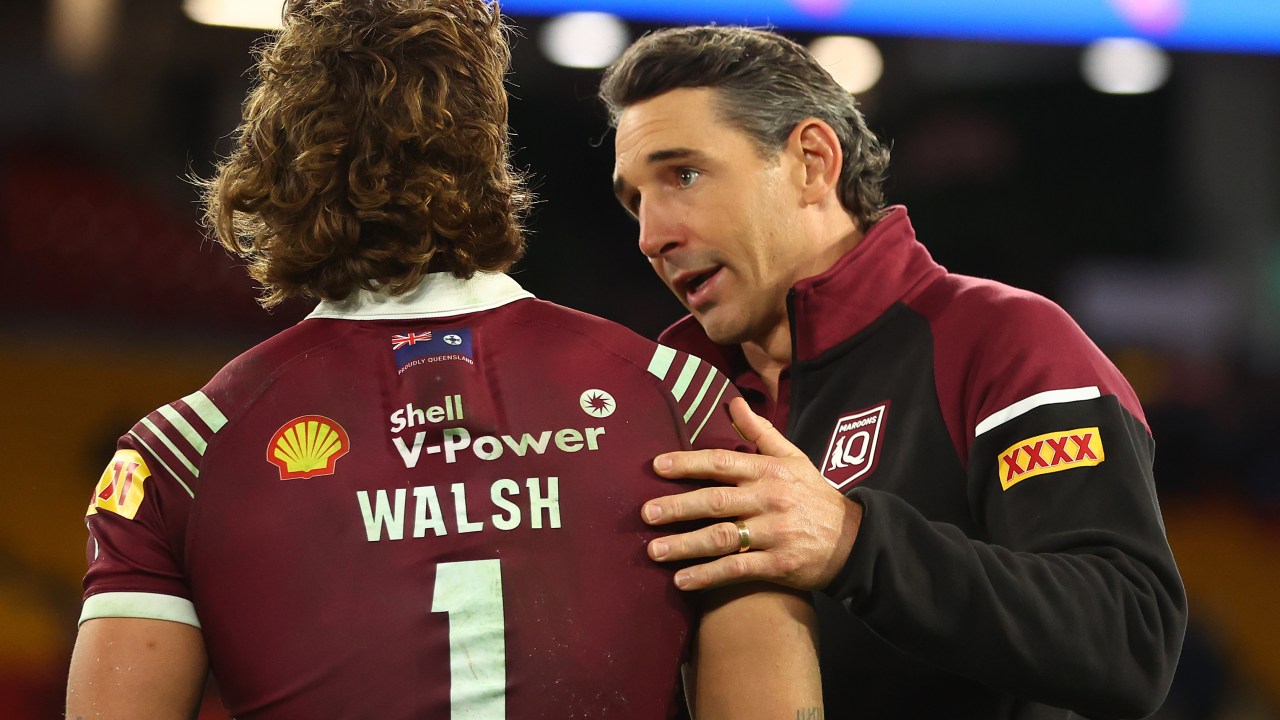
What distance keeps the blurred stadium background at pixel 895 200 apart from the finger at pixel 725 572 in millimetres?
3948

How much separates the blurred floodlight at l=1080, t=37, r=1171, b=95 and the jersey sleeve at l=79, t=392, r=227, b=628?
22.9 ft

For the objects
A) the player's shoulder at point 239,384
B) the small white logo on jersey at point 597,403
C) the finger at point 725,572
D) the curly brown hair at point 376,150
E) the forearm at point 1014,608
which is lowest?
the forearm at point 1014,608

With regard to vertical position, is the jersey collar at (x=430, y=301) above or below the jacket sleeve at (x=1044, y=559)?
above

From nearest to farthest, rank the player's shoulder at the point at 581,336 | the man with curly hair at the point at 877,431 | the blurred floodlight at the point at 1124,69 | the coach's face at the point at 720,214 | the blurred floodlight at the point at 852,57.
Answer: the player's shoulder at the point at 581,336, the man with curly hair at the point at 877,431, the coach's face at the point at 720,214, the blurred floodlight at the point at 852,57, the blurred floodlight at the point at 1124,69

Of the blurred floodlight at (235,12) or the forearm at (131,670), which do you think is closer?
the forearm at (131,670)

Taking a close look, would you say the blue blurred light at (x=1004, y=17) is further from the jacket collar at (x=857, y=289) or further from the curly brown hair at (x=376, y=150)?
the curly brown hair at (x=376, y=150)

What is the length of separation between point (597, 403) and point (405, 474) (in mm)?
176

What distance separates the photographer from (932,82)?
293 inches

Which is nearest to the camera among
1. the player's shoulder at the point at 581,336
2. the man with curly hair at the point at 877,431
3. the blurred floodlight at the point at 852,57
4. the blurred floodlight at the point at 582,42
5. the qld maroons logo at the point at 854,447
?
the player's shoulder at the point at 581,336

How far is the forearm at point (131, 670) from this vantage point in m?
1.03

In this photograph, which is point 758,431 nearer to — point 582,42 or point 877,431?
point 877,431

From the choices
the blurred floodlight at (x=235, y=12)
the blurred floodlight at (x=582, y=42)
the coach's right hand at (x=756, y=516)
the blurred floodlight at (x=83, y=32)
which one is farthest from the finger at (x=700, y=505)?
the blurred floodlight at (x=83, y=32)

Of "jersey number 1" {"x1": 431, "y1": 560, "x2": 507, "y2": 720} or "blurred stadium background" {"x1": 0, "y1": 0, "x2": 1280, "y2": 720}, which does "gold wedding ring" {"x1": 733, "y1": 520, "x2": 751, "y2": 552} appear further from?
"blurred stadium background" {"x1": 0, "y1": 0, "x2": 1280, "y2": 720}

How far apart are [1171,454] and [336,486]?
633 cm
